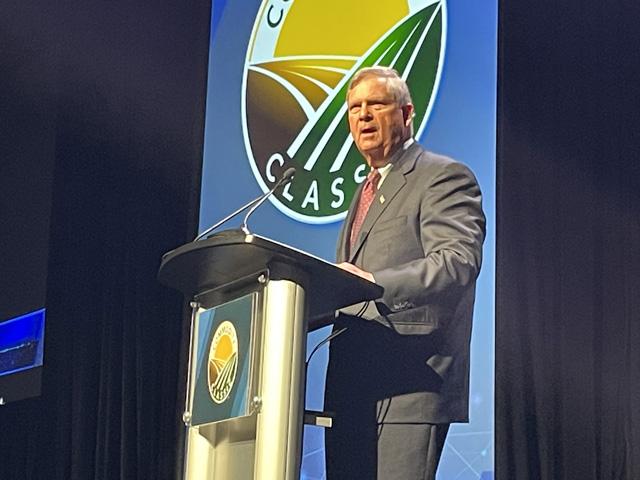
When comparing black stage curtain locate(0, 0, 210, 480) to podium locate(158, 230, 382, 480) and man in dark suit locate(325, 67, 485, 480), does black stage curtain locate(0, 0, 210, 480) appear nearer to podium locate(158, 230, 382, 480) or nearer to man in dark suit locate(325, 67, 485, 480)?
man in dark suit locate(325, 67, 485, 480)

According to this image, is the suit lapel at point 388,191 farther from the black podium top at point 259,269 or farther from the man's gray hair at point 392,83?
the black podium top at point 259,269

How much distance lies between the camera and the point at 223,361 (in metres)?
2.05

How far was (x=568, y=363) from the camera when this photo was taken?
9.52 feet

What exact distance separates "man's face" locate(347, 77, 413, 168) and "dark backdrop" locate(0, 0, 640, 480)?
0.48 m

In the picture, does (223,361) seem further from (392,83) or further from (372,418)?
(392,83)

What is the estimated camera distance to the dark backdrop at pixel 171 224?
2902 millimetres

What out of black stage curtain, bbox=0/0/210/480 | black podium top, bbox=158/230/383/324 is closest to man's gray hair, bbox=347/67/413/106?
black podium top, bbox=158/230/383/324

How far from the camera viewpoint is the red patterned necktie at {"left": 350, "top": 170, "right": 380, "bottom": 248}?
2.66 m

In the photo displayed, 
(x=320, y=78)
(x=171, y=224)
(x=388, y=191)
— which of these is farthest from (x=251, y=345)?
(x=171, y=224)

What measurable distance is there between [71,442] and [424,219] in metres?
2.65

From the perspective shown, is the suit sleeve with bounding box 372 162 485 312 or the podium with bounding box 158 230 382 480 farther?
the suit sleeve with bounding box 372 162 485 312

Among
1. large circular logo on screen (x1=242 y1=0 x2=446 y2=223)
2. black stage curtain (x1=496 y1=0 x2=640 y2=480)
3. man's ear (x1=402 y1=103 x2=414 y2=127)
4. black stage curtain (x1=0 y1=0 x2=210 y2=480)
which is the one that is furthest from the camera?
black stage curtain (x1=0 y1=0 x2=210 y2=480)

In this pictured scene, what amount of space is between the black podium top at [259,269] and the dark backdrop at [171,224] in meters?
0.95

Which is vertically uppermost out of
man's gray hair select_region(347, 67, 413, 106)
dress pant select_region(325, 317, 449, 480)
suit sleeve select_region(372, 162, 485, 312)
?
man's gray hair select_region(347, 67, 413, 106)
